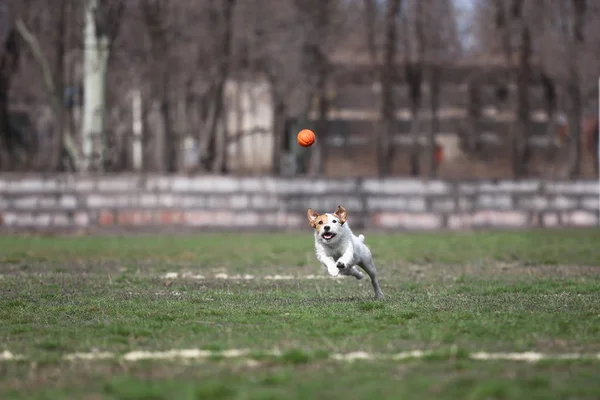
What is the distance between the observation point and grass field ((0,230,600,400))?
7715mm

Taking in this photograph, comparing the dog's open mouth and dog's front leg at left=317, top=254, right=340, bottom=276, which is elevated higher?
the dog's open mouth

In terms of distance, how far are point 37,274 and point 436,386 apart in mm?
10532

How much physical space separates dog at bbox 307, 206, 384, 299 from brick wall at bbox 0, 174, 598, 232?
1715cm

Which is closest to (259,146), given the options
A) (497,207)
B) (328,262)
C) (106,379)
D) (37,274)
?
(497,207)

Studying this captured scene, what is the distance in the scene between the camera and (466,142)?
65750 millimetres

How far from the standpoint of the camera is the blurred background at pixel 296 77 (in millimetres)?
39531

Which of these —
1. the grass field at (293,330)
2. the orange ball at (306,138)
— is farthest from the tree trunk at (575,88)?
the orange ball at (306,138)

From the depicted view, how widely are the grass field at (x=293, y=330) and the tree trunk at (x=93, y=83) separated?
15.4m

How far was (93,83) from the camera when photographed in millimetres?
35500

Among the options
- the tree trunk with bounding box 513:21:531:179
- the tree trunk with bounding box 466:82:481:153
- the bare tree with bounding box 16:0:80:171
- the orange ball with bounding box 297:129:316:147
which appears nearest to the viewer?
the orange ball with bounding box 297:129:316:147

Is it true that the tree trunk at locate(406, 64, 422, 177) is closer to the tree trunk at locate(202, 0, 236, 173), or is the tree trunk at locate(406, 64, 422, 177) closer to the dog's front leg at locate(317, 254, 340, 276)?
the tree trunk at locate(202, 0, 236, 173)

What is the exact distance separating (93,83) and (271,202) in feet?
26.4

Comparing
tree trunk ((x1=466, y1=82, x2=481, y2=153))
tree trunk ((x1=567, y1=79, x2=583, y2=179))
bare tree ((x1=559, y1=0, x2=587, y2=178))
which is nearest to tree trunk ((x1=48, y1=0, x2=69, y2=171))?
bare tree ((x1=559, y1=0, x2=587, y2=178))

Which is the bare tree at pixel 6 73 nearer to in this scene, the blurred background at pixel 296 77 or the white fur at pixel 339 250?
→ the blurred background at pixel 296 77
